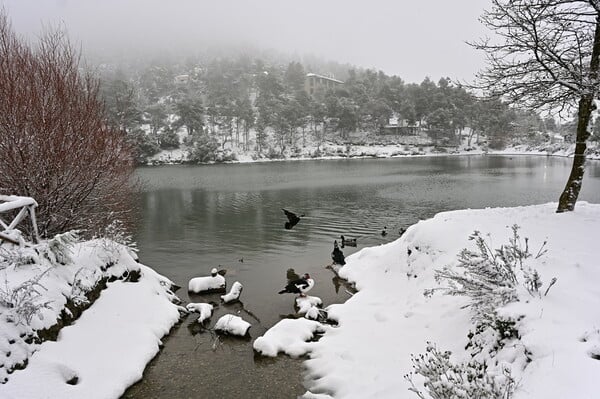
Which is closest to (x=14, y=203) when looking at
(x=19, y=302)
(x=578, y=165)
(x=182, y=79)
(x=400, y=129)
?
(x=19, y=302)

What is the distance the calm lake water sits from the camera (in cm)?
774

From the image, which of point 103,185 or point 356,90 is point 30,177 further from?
point 356,90

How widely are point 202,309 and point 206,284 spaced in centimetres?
228

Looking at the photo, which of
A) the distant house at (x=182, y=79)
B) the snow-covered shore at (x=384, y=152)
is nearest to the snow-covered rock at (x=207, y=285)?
the snow-covered shore at (x=384, y=152)

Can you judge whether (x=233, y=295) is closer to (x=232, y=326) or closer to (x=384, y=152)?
(x=232, y=326)

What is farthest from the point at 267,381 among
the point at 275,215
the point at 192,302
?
the point at 275,215

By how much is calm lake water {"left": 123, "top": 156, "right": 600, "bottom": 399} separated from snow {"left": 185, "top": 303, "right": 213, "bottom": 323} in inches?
11.1

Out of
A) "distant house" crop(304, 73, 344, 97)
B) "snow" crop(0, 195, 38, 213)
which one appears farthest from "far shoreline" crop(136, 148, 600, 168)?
"snow" crop(0, 195, 38, 213)

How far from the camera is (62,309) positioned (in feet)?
24.9

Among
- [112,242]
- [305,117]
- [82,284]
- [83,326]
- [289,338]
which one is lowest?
[289,338]

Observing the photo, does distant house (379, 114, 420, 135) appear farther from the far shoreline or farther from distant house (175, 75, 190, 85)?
distant house (175, 75, 190, 85)

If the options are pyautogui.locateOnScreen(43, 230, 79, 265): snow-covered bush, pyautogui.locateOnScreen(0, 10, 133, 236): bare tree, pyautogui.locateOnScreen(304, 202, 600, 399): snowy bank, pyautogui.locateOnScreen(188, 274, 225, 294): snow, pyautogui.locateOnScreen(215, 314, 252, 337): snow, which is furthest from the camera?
pyautogui.locateOnScreen(188, 274, 225, 294): snow

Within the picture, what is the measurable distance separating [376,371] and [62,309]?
655 cm

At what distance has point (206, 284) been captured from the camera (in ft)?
42.2
